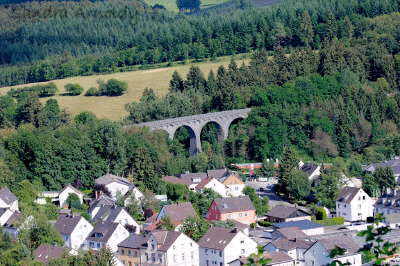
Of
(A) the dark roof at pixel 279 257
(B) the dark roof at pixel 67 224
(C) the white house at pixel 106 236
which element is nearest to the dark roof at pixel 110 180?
(B) the dark roof at pixel 67 224

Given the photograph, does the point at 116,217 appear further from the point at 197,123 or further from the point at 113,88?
the point at 113,88

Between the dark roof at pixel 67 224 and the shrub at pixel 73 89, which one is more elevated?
the shrub at pixel 73 89

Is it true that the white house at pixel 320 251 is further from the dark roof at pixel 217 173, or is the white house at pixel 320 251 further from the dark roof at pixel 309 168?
the dark roof at pixel 217 173

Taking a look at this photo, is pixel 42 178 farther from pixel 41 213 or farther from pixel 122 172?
pixel 41 213

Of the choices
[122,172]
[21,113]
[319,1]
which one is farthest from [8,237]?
[319,1]

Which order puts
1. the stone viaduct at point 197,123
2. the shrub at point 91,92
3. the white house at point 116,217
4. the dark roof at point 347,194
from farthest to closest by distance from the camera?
the shrub at point 91,92, the stone viaduct at point 197,123, the dark roof at point 347,194, the white house at point 116,217

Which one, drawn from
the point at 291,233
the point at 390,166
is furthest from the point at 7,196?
the point at 390,166
